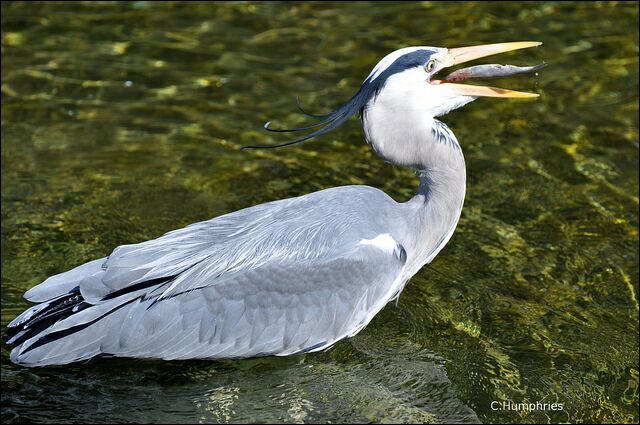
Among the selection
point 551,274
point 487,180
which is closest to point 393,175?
point 487,180

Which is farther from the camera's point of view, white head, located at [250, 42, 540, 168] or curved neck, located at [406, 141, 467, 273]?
curved neck, located at [406, 141, 467, 273]

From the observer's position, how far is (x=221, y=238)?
17.4ft

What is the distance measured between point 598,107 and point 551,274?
8.10ft

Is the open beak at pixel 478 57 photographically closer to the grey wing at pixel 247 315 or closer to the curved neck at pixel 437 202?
the curved neck at pixel 437 202

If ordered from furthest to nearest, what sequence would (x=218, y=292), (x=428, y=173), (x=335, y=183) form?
1. (x=335, y=183)
2. (x=428, y=173)
3. (x=218, y=292)

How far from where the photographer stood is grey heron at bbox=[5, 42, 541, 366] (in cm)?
495

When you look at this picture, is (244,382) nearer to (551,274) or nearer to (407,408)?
(407,408)

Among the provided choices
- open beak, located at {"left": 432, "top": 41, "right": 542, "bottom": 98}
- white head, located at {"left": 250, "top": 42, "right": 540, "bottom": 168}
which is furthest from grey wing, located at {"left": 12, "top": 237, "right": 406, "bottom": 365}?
open beak, located at {"left": 432, "top": 41, "right": 542, "bottom": 98}

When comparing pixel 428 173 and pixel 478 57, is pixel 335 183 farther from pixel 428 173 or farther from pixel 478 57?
pixel 478 57

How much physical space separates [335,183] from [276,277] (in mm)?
1980

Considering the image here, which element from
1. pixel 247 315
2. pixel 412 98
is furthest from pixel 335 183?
pixel 247 315

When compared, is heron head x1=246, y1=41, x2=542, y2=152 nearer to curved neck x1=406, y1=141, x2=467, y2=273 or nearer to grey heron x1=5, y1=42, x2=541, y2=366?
grey heron x1=5, y1=42, x2=541, y2=366

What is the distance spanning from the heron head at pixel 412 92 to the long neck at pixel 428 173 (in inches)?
1.3

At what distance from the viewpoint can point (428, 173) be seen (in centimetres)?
524
